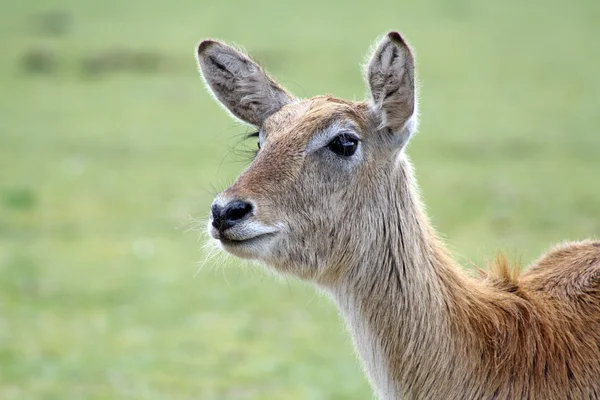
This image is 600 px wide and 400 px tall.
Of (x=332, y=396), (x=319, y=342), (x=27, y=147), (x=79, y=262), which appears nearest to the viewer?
(x=332, y=396)

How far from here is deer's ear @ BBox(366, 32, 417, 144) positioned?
5.15m

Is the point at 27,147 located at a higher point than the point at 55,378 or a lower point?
higher

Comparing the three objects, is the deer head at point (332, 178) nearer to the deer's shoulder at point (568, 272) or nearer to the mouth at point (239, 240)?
the mouth at point (239, 240)

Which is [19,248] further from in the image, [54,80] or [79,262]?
[54,80]

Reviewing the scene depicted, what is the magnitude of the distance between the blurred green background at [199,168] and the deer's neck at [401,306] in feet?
2.25

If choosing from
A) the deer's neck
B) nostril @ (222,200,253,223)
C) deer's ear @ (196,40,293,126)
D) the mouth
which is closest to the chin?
the mouth

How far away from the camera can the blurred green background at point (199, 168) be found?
11398 millimetres

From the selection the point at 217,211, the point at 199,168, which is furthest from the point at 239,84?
the point at 199,168

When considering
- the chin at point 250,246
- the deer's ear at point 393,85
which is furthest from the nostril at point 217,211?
the deer's ear at point 393,85

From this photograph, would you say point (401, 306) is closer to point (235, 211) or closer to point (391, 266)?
point (391, 266)

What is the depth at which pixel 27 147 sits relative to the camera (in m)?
21.2

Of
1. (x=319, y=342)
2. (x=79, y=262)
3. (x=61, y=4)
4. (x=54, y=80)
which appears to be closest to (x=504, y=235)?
→ (x=319, y=342)

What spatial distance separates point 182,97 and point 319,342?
47.3 feet

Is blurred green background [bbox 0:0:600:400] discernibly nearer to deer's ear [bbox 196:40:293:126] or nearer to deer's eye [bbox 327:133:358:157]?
deer's ear [bbox 196:40:293:126]
